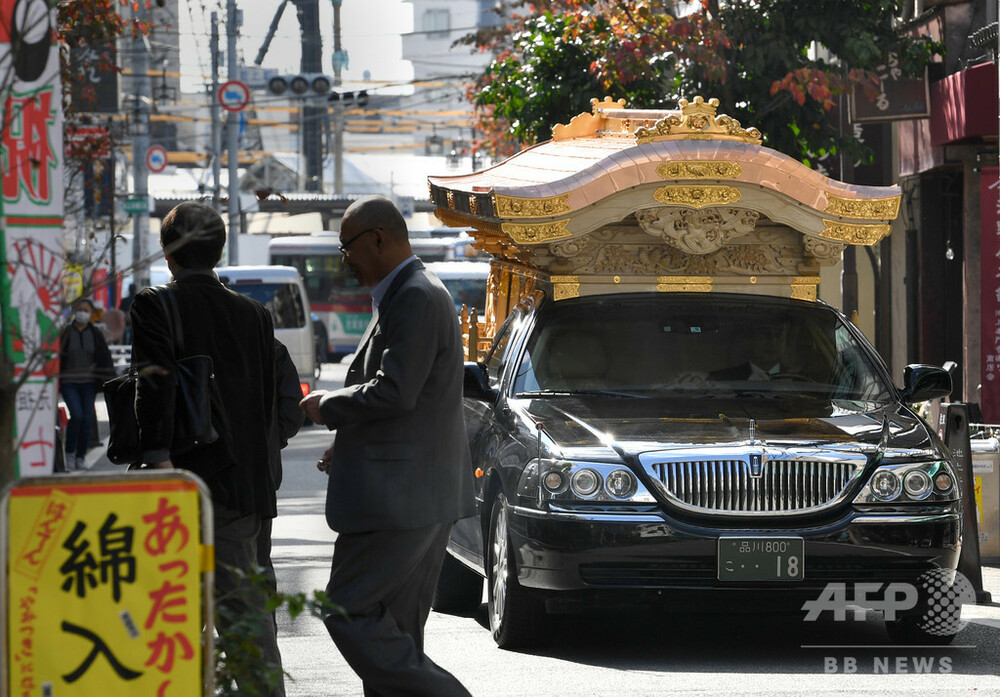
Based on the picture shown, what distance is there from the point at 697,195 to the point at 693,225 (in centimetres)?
21

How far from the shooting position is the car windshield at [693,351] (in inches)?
361

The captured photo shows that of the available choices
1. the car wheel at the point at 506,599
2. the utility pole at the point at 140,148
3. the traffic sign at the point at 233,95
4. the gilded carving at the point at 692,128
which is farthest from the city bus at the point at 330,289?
the car wheel at the point at 506,599

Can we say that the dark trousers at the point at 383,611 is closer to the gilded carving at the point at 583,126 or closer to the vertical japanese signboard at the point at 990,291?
the gilded carving at the point at 583,126

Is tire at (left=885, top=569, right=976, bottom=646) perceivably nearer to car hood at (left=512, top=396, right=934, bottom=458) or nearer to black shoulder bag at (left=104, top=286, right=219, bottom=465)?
car hood at (left=512, top=396, right=934, bottom=458)

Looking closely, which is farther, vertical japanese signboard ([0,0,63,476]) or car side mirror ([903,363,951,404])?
car side mirror ([903,363,951,404])

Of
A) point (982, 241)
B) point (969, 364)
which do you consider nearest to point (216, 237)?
point (982, 241)

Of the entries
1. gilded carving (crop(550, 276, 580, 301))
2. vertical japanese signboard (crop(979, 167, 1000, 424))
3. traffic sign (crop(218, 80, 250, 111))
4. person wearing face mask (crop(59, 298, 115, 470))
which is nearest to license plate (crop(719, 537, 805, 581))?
gilded carving (crop(550, 276, 580, 301))

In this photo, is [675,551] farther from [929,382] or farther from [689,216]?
[689,216]

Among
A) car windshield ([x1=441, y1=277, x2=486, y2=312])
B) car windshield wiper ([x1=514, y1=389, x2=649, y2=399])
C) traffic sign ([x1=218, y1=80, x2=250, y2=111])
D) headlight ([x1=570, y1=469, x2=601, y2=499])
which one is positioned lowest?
car windshield ([x1=441, y1=277, x2=486, y2=312])

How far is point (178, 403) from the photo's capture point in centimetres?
582

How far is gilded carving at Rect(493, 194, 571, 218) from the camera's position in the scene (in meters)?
9.42

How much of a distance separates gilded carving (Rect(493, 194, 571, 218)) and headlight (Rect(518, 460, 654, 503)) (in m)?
1.90

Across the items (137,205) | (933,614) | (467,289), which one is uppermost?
(137,205)

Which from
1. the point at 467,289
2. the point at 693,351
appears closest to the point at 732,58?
the point at 693,351
